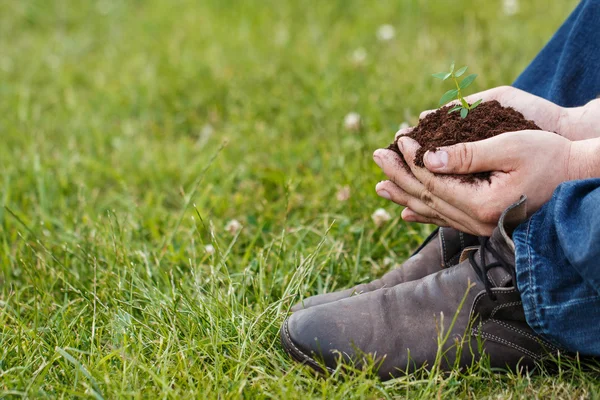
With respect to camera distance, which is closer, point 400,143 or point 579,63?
point 400,143

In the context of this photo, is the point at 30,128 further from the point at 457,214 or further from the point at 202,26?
the point at 457,214

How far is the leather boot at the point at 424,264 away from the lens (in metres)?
1.59

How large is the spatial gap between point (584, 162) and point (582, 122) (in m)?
0.30

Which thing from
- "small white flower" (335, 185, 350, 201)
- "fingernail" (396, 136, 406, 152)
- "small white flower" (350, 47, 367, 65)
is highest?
"small white flower" (350, 47, 367, 65)

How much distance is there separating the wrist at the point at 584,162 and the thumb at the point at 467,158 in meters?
0.15

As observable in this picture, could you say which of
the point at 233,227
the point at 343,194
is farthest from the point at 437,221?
the point at 233,227

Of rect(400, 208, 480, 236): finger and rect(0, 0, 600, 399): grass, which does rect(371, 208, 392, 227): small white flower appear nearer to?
rect(0, 0, 600, 399): grass

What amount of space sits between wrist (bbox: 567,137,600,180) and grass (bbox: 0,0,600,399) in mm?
413

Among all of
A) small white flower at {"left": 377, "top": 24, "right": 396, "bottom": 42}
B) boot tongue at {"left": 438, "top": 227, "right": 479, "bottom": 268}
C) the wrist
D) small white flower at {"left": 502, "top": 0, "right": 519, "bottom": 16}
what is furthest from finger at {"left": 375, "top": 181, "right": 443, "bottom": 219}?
small white flower at {"left": 502, "top": 0, "right": 519, "bottom": 16}

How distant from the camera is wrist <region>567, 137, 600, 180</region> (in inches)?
53.7

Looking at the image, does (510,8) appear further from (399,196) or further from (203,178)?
(399,196)

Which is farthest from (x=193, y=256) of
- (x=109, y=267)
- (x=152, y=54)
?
(x=152, y=54)

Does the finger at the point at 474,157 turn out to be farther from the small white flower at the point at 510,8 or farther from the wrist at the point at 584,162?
the small white flower at the point at 510,8

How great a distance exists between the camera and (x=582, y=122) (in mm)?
1624
